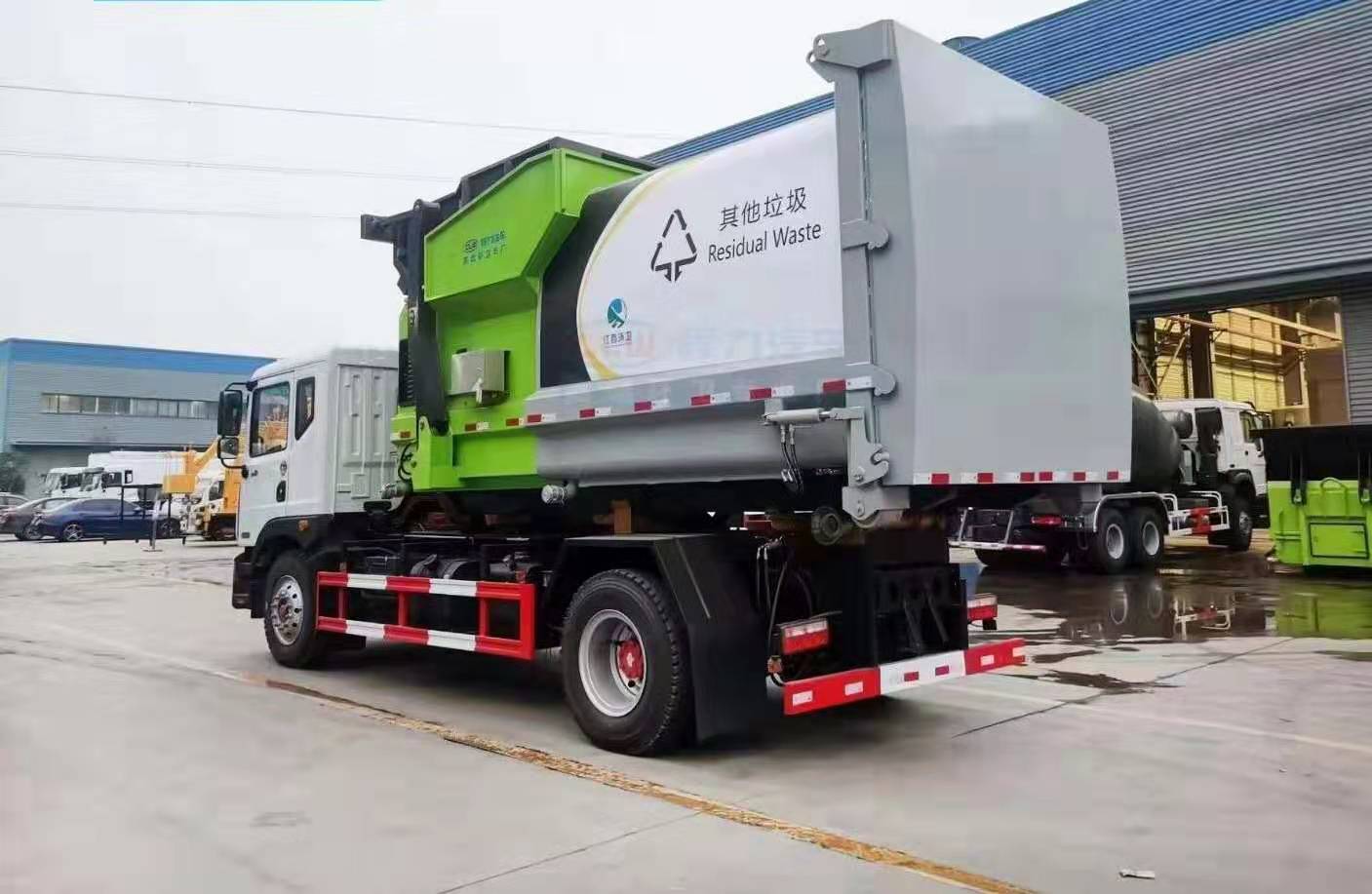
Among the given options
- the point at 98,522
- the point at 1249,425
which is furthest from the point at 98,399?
the point at 1249,425

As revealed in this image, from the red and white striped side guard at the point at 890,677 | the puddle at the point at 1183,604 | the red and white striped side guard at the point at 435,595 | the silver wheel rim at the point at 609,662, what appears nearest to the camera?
the red and white striped side guard at the point at 890,677

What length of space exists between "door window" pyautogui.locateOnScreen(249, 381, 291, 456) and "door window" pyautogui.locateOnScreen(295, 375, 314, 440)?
0.18 metres

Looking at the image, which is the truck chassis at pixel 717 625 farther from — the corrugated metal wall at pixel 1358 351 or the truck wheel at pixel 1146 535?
A: the corrugated metal wall at pixel 1358 351

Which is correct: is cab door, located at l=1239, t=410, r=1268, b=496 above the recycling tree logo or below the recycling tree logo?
below

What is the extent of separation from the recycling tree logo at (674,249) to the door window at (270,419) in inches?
191

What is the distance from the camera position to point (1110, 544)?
16078 millimetres

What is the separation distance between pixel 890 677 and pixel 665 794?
1549 millimetres

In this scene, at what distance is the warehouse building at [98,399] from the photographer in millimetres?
59906

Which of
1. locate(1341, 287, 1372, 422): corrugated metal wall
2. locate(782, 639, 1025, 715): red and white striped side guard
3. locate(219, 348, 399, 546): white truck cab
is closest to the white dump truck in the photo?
locate(1341, 287, 1372, 422): corrugated metal wall

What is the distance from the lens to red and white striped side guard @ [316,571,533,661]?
6934 millimetres

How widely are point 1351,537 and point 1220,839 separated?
12.4m

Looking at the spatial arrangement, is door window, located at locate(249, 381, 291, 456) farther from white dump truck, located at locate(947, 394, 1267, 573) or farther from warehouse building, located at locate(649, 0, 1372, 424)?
warehouse building, located at locate(649, 0, 1372, 424)

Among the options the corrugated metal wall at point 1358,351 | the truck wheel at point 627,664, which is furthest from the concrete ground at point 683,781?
the corrugated metal wall at point 1358,351

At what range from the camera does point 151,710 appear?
7363mm
